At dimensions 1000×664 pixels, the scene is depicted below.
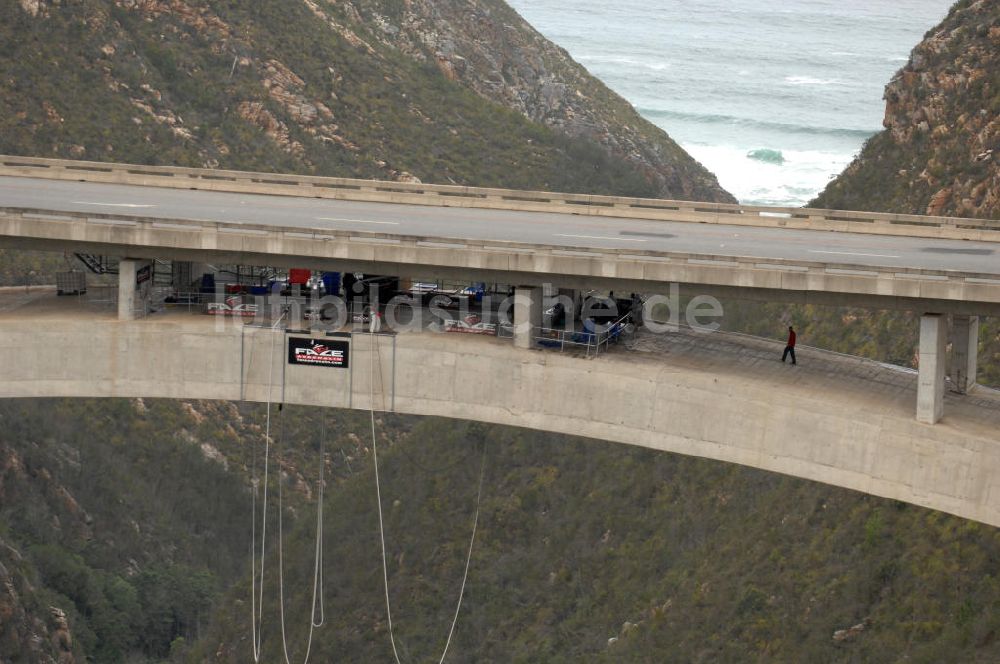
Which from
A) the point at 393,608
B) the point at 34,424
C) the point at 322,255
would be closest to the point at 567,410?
the point at 322,255

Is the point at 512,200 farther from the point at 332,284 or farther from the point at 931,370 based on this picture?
the point at 931,370

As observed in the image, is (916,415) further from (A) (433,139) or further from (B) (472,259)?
(A) (433,139)

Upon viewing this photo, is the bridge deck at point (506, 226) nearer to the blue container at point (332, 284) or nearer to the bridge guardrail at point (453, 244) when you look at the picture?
the bridge guardrail at point (453, 244)

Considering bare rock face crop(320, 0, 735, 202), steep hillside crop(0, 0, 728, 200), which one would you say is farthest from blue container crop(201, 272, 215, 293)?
bare rock face crop(320, 0, 735, 202)

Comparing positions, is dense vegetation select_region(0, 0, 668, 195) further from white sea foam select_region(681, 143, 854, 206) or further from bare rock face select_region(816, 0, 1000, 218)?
white sea foam select_region(681, 143, 854, 206)

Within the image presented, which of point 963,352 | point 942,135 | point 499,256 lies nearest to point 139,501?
point 499,256

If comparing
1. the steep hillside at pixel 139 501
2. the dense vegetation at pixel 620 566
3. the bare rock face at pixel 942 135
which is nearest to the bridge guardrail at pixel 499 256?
the dense vegetation at pixel 620 566
